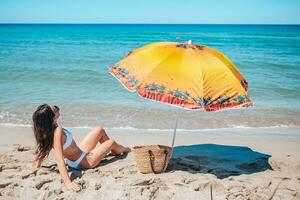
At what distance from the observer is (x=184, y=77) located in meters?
4.31

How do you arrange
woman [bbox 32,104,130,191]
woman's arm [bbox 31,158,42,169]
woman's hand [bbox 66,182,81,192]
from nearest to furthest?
woman's hand [bbox 66,182,81,192] < woman [bbox 32,104,130,191] < woman's arm [bbox 31,158,42,169]

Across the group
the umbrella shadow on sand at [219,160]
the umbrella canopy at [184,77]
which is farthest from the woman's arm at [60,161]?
the umbrella shadow on sand at [219,160]

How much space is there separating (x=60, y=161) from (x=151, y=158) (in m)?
1.15

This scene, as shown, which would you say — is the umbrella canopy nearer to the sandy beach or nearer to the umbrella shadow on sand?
the sandy beach

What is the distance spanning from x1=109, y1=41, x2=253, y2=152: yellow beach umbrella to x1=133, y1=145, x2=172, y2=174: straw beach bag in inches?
32.0

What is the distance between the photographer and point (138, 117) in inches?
352

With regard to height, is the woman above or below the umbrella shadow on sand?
above

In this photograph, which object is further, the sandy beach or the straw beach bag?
the straw beach bag

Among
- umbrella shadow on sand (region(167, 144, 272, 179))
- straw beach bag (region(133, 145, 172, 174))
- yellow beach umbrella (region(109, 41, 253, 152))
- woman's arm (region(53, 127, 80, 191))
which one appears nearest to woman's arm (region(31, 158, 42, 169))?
woman's arm (region(53, 127, 80, 191))

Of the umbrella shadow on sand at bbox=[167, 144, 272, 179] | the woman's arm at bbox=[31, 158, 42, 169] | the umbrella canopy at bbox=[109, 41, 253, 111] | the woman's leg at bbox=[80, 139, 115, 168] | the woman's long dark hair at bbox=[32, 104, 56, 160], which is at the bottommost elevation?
the umbrella shadow on sand at bbox=[167, 144, 272, 179]

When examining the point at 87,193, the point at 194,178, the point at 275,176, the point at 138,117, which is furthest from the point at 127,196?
the point at 138,117

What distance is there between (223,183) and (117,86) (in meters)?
8.47

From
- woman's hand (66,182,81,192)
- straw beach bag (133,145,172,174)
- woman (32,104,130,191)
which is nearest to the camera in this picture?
woman's hand (66,182,81,192)

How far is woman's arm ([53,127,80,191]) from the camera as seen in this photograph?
421 cm
